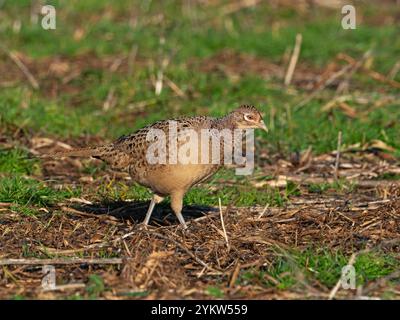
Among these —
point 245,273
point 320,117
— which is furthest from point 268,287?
point 320,117

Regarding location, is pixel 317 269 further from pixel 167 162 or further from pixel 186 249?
pixel 167 162

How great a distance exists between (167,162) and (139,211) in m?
1.12

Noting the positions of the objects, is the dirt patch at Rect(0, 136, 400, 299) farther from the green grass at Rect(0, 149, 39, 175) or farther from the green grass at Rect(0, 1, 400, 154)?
the green grass at Rect(0, 1, 400, 154)

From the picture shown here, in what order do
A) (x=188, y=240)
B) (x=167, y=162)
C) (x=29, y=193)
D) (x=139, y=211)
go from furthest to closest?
(x=29, y=193), (x=139, y=211), (x=188, y=240), (x=167, y=162)

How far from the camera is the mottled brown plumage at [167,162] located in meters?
7.27

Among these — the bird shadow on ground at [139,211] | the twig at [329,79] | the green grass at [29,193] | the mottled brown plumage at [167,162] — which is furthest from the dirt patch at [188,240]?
the twig at [329,79]

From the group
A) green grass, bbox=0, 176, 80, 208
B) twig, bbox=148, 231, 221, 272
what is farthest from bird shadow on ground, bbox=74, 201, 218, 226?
twig, bbox=148, 231, 221, 272

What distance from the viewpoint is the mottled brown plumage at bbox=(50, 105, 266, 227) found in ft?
23.8

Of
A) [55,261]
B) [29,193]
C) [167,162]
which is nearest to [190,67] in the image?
[29,193]

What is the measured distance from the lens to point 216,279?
6613 mm

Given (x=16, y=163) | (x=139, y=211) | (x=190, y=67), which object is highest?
(x=190, y=67)

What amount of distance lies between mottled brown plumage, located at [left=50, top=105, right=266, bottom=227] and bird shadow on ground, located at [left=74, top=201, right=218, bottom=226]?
44 cm

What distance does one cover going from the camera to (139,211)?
8.27 metres

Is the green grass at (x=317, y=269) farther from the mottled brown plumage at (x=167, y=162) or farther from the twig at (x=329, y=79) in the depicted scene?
the twig at (x=329, y=79)
